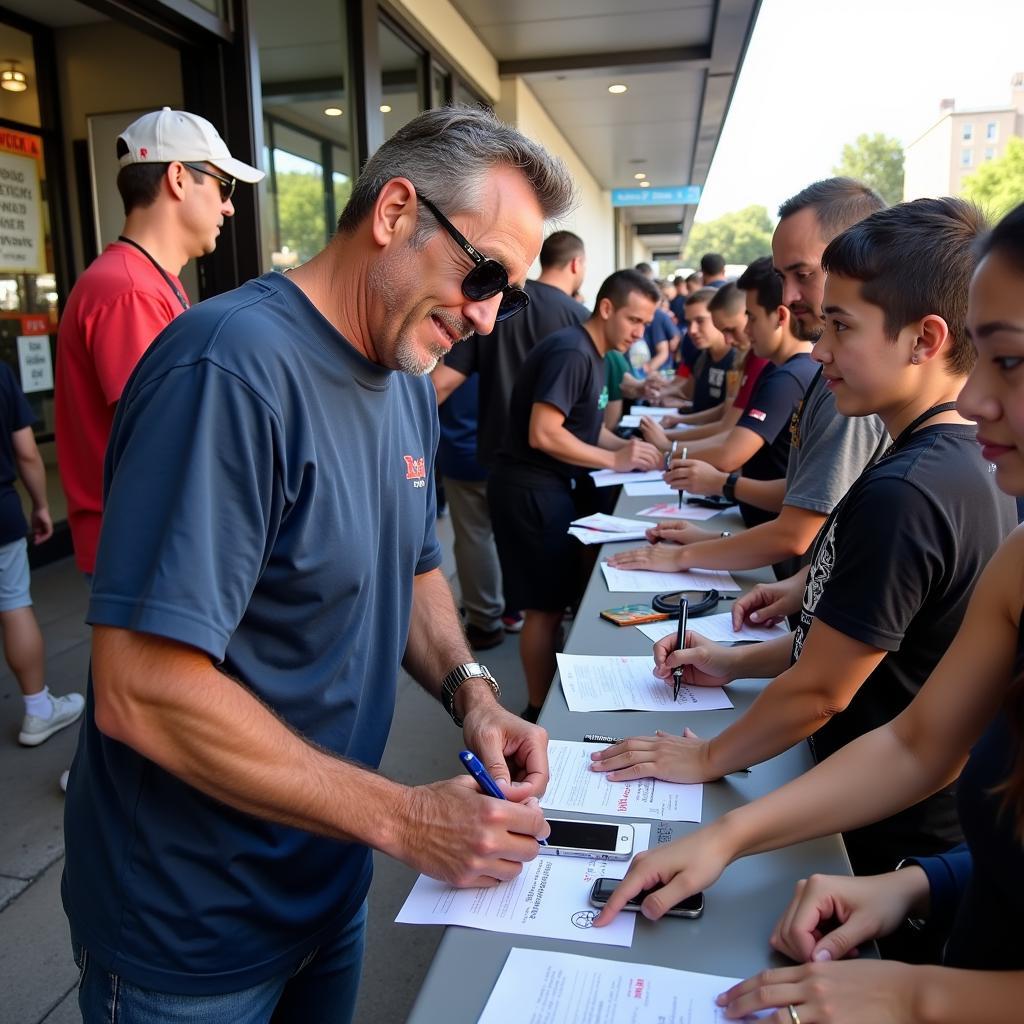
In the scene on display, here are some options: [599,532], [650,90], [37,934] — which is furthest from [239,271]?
[650,90]

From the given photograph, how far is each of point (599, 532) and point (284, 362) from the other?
2163 mm

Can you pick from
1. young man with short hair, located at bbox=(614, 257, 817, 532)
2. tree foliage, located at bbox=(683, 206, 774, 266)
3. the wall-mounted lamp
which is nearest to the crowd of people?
young man with short hair, located at bbox=(614, 257, 817, 532)

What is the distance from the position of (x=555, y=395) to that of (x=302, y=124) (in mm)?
2590

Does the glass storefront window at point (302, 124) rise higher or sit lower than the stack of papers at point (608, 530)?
higher

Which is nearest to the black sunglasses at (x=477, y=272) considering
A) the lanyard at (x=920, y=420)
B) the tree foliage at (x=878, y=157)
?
the lanyard at (x=920, y=420)

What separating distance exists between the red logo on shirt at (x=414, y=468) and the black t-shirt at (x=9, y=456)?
242cm

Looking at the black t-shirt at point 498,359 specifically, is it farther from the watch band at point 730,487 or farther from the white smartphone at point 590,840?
the white smartphone at point 590,840

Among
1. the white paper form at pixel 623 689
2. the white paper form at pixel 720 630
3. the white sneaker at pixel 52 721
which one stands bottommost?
the white sneaker at pixel 52 721

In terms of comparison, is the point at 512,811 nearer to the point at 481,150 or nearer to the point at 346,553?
the point at 346,553

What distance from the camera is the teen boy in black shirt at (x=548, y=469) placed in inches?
144

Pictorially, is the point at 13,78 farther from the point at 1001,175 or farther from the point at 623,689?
the point at 1001,175

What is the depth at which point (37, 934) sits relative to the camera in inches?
92.2

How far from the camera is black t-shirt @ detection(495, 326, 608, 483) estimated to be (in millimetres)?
3631

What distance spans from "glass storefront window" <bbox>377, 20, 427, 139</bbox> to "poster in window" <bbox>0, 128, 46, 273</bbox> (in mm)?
2395
